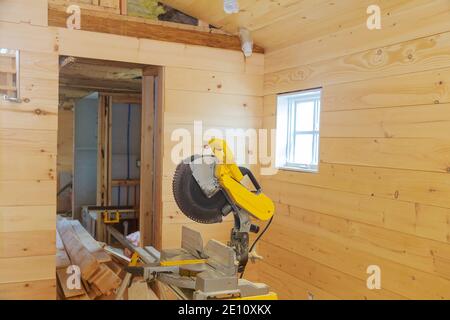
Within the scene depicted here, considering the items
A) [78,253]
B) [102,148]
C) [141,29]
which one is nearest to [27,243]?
[78,253]

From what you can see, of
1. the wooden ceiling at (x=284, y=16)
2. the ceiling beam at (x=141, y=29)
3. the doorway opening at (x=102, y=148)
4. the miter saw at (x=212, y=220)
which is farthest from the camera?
the doorway opening at (x=102, y=148)

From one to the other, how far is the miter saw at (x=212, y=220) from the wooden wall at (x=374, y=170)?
698mm

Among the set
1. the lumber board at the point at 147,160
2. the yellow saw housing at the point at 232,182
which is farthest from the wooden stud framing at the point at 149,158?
the yellow saw housing at the point at 232,182

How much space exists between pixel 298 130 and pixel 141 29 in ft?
4.29

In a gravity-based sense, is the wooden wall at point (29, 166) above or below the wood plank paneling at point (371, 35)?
below

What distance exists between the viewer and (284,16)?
265cm

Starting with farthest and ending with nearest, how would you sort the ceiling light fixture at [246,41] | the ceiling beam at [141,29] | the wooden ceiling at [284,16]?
the ceiling light fixture at [246,41]
the ceiling beam at [141,29]
the wooden ceiling at [284,16]

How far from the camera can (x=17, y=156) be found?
8.41ft

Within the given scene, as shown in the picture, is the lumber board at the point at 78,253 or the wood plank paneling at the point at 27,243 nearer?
the wood plank paneling at the point at 27,243

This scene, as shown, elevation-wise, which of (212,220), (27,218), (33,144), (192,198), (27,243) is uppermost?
(33,144)

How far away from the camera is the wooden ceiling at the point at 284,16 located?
2346 mm

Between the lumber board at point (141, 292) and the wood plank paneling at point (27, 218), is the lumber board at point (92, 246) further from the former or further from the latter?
the lumber board at point (141, 292)

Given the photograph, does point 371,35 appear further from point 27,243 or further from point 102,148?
point 102,148

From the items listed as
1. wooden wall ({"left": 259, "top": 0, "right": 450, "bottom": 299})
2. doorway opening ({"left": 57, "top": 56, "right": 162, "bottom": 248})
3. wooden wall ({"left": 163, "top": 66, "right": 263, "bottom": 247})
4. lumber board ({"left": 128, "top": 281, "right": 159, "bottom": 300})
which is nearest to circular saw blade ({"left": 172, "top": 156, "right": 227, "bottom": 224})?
lumber board ({"left": 128, "top": 281, "right": 159, "bottom": 300})
